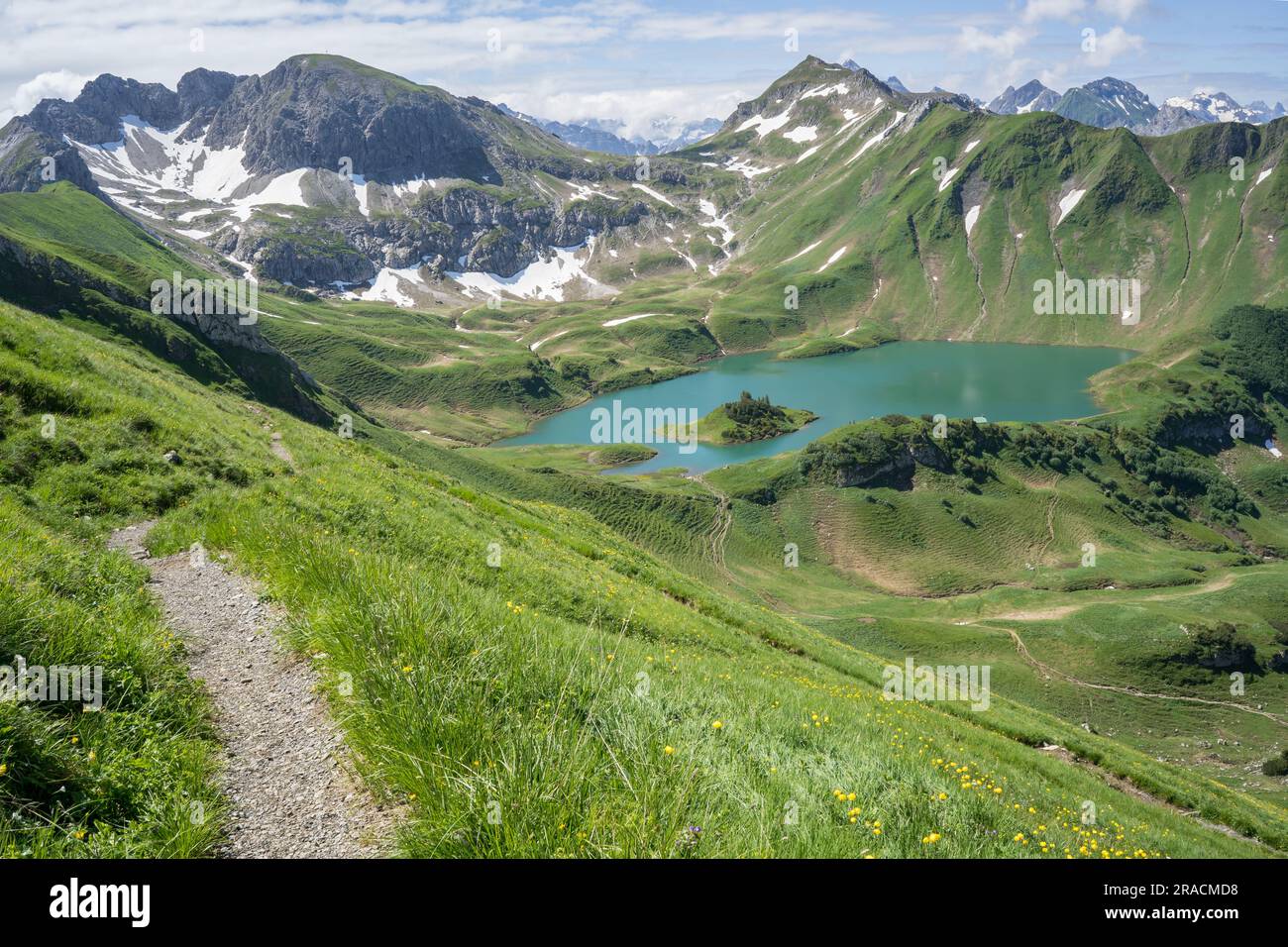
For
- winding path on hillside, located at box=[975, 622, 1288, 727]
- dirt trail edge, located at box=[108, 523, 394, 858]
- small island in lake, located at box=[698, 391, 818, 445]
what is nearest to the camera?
dirt trail edge, located at box=[108, 523, 394, 858]

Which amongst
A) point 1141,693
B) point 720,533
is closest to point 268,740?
point 1141,693

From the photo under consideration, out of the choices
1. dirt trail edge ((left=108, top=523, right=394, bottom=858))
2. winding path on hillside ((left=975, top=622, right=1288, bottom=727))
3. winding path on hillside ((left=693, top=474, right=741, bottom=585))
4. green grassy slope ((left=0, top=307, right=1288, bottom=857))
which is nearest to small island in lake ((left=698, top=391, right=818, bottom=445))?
winding path on hillside ((left=693, top=474, right=741, bottom=585))

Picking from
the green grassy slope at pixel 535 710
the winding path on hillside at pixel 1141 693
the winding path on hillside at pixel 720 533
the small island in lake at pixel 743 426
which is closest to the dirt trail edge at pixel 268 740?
the green grassy slope at pixel 535 710

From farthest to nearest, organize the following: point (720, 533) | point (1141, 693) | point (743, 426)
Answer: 1. point (743, 426)
2. point (720, 533)
3. point (1141, 693)

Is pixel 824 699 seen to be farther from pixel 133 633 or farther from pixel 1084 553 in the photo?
pixel 1084 553

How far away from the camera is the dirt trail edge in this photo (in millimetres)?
5266

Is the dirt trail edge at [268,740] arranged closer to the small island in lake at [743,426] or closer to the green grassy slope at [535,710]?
the green grassy slope at [535,710]

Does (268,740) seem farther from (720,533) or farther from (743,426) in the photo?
(743,426)

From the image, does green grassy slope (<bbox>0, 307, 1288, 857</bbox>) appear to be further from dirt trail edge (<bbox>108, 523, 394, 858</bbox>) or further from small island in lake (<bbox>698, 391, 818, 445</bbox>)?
small island in lake (<bbox>698, 391, 818, 445</bbox>)

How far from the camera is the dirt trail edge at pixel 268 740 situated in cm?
527

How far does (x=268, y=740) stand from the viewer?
6.64 metres

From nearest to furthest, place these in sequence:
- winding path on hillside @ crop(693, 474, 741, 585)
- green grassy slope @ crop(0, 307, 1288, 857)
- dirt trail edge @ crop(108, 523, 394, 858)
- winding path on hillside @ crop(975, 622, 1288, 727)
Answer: green grassy slope @ crop(0, 307, 1288, 857) < dirt trail edge @ crop(108, 523, 394, 858) < winding path on hillside @ crop(975, 622, 1288, 727) < winding path on hillside @ crop(693, 474, 741, 585)

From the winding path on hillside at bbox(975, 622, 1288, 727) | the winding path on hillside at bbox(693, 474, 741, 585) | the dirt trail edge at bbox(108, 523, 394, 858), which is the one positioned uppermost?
the dirt trail edge at bbox(108, 523, 394, 858)
